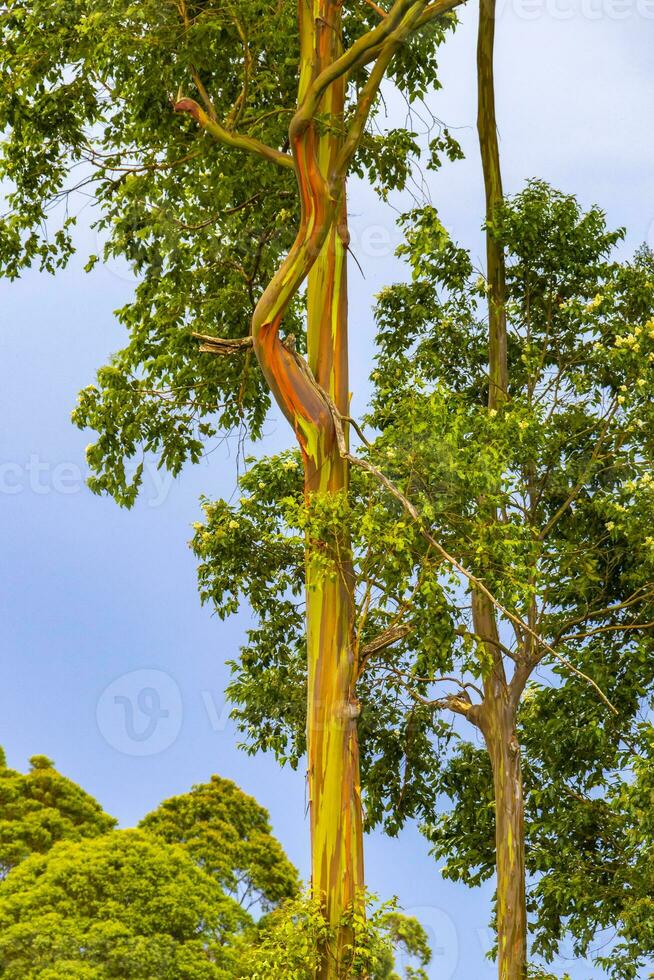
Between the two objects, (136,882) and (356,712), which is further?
(136,882)

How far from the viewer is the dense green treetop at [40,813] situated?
16922 millimetres

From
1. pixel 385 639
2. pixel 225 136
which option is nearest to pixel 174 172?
pixel 225 136

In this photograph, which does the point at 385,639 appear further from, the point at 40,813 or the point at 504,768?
the point at 40,813

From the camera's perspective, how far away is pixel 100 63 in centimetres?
1245

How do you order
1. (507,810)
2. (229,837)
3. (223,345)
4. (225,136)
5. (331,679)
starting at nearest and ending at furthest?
1. (331,679)
2. (225,136)
3. (223,345)
4. (507,810)
5. (229,837)

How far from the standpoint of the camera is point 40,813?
17.2 metres

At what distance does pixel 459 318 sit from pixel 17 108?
5.26 m

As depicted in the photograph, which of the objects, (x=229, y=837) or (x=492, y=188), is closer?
(x=492, y=188)

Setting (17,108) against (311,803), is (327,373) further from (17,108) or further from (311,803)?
(17,108)

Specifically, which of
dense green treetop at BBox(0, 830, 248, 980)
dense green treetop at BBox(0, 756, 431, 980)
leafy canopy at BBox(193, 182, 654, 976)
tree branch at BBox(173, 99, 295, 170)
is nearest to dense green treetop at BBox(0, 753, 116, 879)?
dense green treetop at BBox(0, 756, 431, 980)

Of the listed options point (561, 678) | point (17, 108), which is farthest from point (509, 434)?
point (17, 108)

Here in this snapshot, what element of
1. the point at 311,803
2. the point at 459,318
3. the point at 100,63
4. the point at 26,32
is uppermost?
the point at 26,32

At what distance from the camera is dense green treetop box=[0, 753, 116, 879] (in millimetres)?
16922

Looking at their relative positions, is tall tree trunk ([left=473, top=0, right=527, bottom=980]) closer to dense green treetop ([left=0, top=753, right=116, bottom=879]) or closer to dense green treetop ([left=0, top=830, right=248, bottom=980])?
dense green treetop ([left=0, top=830, right=248, bottom=980])
